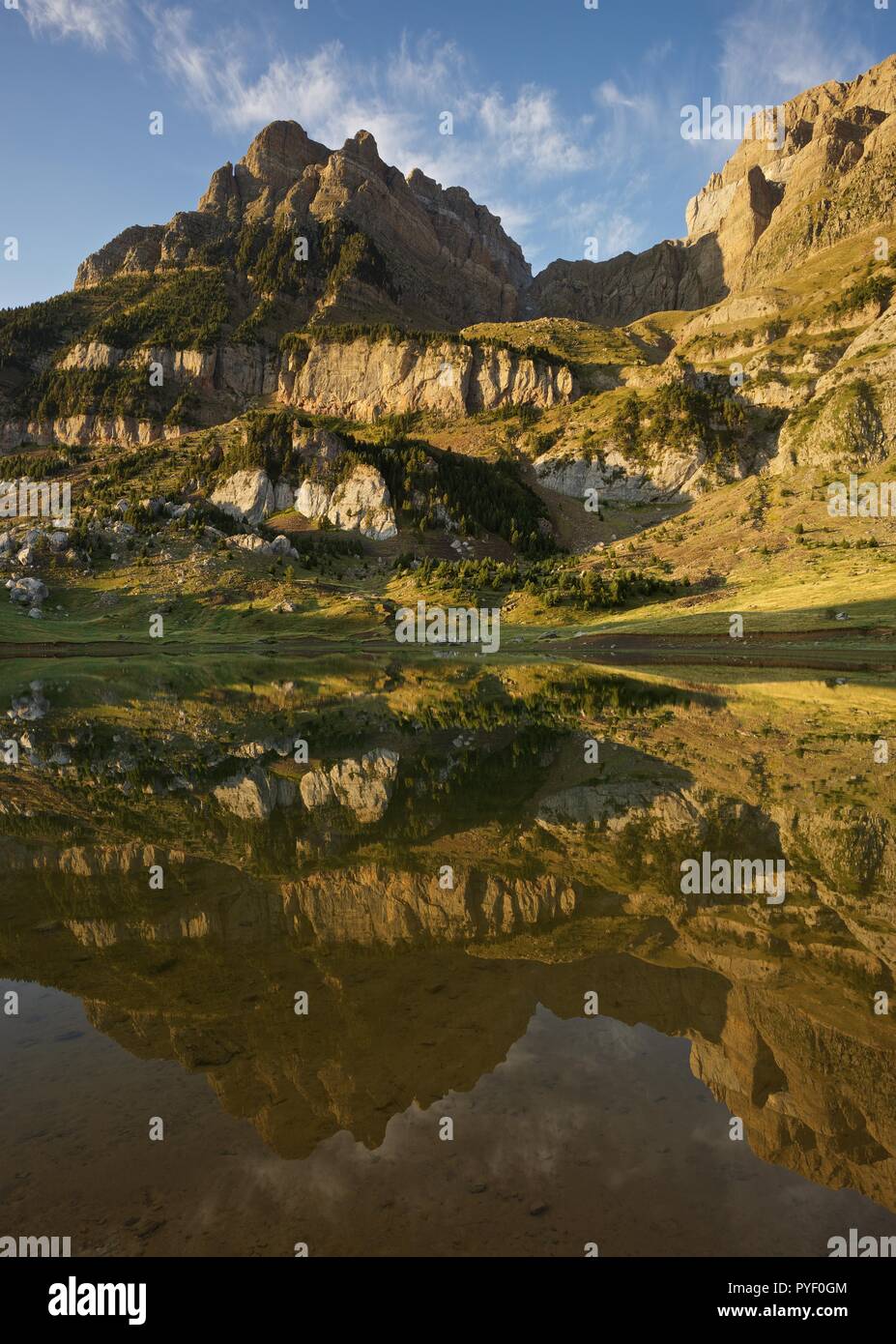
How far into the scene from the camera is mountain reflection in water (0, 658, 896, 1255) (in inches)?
242

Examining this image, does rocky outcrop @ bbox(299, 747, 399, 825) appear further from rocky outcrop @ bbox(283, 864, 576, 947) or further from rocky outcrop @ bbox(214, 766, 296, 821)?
rocky outcrop @ bbox(283, 864, 576, 947)

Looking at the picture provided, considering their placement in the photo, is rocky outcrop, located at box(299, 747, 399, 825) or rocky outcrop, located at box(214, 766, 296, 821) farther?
rocky outcrop, located at box(299, 747, 399, 825)

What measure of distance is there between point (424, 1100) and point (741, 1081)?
376 cm

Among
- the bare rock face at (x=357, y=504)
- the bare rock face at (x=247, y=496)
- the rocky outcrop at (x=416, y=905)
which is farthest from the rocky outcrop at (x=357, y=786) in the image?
the bare rock face at (x=247, y=496)

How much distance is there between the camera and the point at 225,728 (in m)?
36.8

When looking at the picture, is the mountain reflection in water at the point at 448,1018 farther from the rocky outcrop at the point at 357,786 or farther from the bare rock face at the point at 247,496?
the bare rock face at the point at 247,496

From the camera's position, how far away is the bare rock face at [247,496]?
192 metres

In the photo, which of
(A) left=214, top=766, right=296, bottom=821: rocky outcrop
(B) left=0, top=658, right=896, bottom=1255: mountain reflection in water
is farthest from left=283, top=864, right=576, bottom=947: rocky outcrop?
(A) left=214, top=766, right=296, bottom=821: rocky outcrop

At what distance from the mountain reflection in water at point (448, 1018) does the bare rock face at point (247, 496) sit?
598ft

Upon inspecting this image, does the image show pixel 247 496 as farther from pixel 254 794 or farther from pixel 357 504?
pixel 254 794

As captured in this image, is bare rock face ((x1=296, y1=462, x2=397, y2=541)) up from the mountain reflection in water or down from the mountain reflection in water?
up

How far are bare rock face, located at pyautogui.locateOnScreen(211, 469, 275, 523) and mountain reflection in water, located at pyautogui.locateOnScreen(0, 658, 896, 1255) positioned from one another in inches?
7179

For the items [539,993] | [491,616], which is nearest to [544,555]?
[491,616]

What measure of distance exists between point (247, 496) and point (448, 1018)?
200942 millimetres
